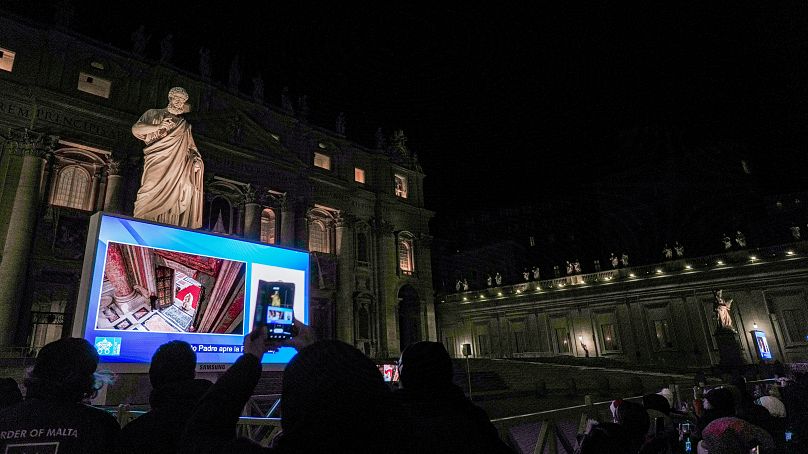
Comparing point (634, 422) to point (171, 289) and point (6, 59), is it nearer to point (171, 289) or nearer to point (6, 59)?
point (171, 289)

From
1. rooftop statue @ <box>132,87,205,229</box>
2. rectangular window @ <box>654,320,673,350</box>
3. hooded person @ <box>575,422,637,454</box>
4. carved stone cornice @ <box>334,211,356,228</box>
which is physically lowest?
hooded person @ <box>575,422,637,454</box>

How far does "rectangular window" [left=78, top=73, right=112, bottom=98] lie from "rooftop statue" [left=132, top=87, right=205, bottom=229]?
19973 mm

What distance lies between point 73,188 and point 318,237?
15.3 meters

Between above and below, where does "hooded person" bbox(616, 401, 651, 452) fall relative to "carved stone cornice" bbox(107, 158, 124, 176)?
below

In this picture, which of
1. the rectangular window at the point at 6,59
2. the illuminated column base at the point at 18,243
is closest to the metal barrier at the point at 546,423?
the illuminated column base at the point at 18,243

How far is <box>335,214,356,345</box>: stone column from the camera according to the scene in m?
31.4

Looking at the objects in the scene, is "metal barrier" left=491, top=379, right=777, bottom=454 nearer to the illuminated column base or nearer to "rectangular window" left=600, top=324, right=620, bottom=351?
the illuminated column base

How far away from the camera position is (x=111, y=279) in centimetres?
689

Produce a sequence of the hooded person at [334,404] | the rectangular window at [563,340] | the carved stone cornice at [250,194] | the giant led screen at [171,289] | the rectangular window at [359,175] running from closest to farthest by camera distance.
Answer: the hooded person at [334,404]
the giant led screen at [171,289]
the carved stone cornice at [250,194]
the rectangular window at [359,175]
the rectangular window at [563,340]

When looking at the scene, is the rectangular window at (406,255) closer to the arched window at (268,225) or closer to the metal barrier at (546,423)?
the arched window at (268,225)

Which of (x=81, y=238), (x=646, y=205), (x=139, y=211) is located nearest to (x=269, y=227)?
(x=81, y=238)

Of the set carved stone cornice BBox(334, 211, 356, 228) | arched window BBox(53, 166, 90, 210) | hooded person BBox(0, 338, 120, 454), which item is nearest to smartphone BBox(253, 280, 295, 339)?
hooded person BBox(0, 338, 120, 454)

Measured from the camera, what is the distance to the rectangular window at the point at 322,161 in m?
34.8

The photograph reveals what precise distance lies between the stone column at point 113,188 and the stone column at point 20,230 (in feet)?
8.76
